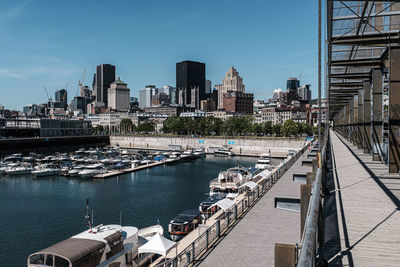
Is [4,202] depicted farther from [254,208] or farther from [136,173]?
[254,208]

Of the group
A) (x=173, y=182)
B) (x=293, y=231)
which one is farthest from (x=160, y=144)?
(x=293, y=231)

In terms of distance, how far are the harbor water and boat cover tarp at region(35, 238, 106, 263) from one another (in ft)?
29.1

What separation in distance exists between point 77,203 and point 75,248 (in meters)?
28.4

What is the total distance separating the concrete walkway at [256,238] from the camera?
13516 millimetres

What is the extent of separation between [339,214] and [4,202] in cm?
4673

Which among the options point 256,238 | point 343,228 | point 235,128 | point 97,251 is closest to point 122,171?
point 97,251

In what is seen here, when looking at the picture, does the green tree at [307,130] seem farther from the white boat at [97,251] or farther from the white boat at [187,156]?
the white boat at [97,251]

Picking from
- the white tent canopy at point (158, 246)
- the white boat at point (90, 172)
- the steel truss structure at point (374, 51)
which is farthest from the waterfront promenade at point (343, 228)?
the white boat at point (90, 172)

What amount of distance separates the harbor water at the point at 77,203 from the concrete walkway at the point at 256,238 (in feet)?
45.3

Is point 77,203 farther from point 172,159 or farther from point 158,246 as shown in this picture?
point 172,159

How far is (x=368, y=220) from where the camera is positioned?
423 inches

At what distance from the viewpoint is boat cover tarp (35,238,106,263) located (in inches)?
683

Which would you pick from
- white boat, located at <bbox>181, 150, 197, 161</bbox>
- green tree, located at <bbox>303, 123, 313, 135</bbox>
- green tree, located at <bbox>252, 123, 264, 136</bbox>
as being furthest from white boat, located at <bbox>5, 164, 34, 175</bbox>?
green tree, located at <bbox>303, 123, 313, 135</bbox>

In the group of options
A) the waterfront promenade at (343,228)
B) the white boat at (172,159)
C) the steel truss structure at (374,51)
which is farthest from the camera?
the white boat at (172,159)
